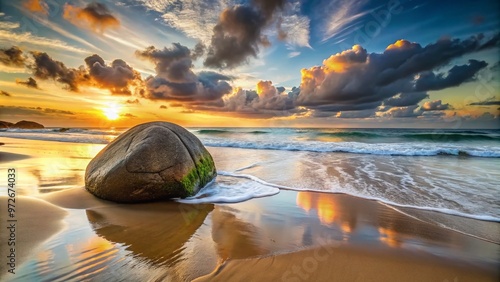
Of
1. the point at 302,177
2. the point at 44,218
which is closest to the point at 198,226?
the point at 44,218

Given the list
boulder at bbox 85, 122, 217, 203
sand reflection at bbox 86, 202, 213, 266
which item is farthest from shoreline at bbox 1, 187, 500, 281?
boulder at bbox 85, 122, 217, 203

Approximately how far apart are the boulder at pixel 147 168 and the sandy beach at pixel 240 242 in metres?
0.21

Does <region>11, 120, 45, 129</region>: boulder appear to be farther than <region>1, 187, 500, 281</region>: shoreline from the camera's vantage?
Yes

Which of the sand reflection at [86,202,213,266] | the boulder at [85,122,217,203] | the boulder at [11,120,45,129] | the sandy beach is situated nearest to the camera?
the sandy beach

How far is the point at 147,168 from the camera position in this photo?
386cm

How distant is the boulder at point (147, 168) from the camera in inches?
150

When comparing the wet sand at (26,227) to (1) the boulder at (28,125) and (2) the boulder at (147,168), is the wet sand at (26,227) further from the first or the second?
(1) the boulder at (28,125)

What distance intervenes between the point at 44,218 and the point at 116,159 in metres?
1.35

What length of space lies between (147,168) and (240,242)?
2.20 m

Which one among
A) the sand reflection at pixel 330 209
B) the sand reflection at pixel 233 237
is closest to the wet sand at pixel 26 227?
the sand reflection at pixel 233 237

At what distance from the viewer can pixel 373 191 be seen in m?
4.93

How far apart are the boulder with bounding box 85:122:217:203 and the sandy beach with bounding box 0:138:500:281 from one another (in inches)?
8.1

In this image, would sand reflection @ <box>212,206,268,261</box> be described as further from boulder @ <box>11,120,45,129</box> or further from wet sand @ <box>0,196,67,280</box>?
boulder @ <box>11,120,45,129</box>

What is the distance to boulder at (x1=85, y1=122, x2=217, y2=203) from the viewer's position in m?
3.80
